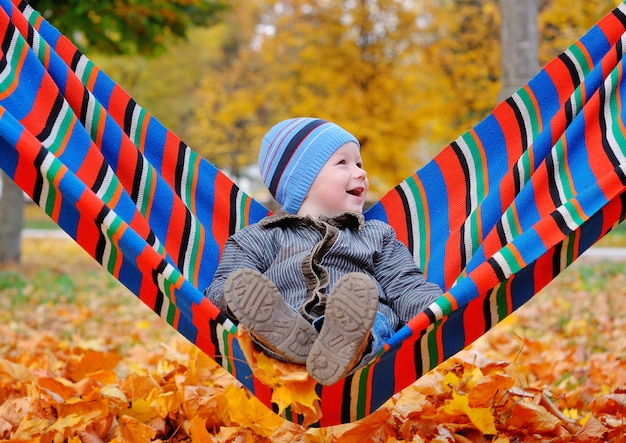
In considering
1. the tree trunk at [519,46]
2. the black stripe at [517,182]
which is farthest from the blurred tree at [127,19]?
the black stripe at [517,182]

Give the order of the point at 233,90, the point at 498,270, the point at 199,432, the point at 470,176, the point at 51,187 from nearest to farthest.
Answer: the point at 498,270, the point at 51,187, the point at 199,432, the point at 470,176, the point at 233,90

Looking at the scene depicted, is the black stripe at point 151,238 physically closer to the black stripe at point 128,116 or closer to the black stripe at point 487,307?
the black stripe at point 128,116

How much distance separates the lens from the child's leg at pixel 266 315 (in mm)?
1533

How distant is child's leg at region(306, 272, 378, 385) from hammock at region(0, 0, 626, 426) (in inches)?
4.1

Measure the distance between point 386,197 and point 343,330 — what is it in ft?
3.24

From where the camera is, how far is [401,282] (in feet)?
6.84

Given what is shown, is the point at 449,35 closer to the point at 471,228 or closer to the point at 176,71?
the point at 176,71

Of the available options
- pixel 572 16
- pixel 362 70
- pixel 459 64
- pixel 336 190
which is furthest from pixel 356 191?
pixel 362 70

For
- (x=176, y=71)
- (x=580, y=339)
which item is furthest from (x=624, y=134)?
(x=176, y=71)

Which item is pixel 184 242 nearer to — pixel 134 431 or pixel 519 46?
Result: pixel 134 431

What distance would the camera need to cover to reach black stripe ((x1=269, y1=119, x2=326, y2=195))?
2.32 meters

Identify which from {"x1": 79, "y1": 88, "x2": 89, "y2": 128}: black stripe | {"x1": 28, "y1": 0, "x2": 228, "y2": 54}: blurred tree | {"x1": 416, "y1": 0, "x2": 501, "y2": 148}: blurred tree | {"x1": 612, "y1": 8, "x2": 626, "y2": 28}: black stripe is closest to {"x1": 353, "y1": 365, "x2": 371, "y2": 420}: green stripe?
{"x1": 79, "y1": 88, "x2": 89, "y2": 128}: black stripe

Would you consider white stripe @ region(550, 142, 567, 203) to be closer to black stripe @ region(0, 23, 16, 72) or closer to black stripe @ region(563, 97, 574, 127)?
black stripe @ region(563, 97, 574, 127)

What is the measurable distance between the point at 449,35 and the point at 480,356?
11.1m
